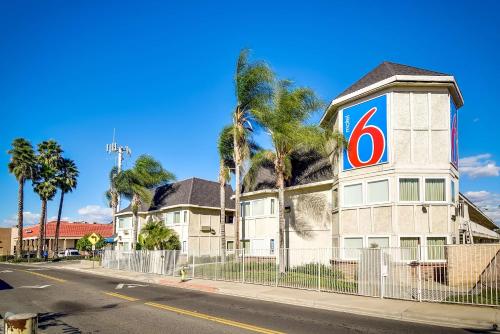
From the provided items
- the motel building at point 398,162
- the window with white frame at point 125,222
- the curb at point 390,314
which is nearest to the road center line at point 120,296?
the curb at point 390,314

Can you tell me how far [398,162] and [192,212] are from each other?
24141 mm

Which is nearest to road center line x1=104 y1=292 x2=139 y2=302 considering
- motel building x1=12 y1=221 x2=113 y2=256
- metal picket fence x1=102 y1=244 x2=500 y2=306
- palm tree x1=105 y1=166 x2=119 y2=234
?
metal picket fence x1=102 y1=244 x2=500 y2=306

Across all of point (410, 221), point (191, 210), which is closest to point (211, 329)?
point (410, 221)

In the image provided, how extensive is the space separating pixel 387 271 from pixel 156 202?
32621 millimetres

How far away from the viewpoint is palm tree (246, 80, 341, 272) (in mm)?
22797

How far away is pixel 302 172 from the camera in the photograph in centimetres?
2906

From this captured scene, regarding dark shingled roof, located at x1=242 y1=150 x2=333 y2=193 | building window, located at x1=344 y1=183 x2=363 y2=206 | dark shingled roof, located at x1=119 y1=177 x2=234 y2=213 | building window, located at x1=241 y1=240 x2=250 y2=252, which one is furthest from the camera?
dark shingled roof, located at x1=119 y1=177 x2=234 y2=213

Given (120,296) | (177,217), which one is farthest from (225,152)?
(120,296)

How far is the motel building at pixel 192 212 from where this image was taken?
40000 millimetres

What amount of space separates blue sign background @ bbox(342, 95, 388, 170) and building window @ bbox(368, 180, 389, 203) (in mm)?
1124

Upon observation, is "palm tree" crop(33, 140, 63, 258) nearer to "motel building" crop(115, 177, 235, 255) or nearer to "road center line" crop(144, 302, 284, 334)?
"motel building" crop(115, 177, 235, 255)

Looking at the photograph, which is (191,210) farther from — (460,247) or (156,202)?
(460,247)

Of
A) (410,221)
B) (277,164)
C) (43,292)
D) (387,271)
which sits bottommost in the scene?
(43,292)

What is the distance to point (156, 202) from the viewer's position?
4444cm
